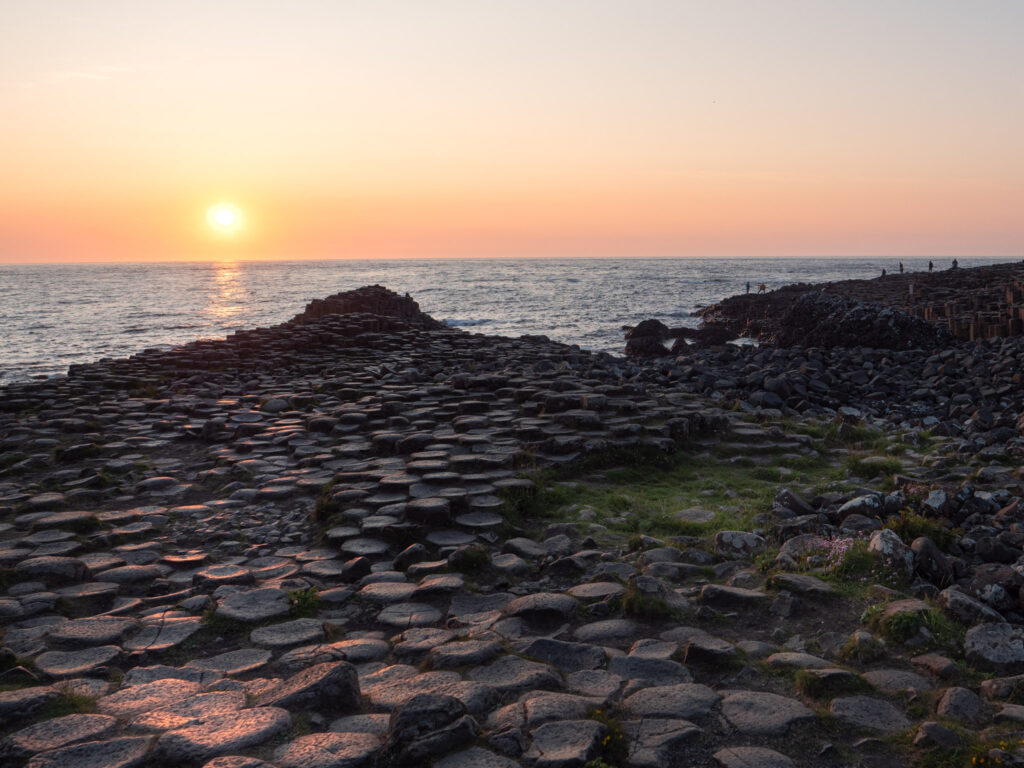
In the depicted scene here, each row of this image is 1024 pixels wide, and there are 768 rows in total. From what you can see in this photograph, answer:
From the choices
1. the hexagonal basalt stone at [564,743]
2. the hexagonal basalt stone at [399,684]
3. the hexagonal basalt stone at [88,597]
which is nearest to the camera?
the hexagonal basalt stone at [564,743]

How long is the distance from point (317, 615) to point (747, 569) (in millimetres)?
3127

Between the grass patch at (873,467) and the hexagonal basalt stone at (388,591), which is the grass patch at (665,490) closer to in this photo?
the grass patch at (873,467)

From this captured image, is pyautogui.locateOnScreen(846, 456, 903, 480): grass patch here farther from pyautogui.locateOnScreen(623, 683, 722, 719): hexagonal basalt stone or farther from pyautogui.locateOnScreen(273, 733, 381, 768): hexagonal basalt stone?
pyautogui.locateOnScreen(273, 733, 381, 768): hexagonal basalt stone

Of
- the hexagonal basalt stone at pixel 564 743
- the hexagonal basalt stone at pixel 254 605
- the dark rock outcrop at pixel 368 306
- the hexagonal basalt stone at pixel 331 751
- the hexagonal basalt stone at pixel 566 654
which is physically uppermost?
the dark rock outcrop at pixel 368 306

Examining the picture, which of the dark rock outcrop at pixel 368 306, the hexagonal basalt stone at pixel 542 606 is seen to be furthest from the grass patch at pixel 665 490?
the dark rock outcrop at pixel 368 306

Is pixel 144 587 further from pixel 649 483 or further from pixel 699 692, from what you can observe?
pixel 649 483

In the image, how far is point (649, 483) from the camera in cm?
809

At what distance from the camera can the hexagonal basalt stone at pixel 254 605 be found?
15.8 ft

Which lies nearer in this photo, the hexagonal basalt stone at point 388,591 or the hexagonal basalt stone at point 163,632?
the hexagonal basalt stone at point 163,632

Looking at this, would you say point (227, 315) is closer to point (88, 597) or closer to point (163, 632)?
point (88, 597)

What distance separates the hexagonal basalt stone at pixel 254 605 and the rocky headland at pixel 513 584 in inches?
0.9

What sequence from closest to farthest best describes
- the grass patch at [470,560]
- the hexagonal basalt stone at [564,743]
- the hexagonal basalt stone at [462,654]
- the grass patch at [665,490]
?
the hexagonal basalt stone at [564,743] < the hexagonal basalt stone at [462,654] < the grass patch at [470,560] < the grass patch at [665,490]

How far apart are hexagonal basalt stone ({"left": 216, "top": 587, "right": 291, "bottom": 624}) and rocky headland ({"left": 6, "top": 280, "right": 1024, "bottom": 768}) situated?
2cm

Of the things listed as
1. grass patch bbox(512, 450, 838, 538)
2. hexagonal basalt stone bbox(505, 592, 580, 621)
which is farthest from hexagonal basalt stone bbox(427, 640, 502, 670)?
grass patch bbox(512, 450, 838, 538)
